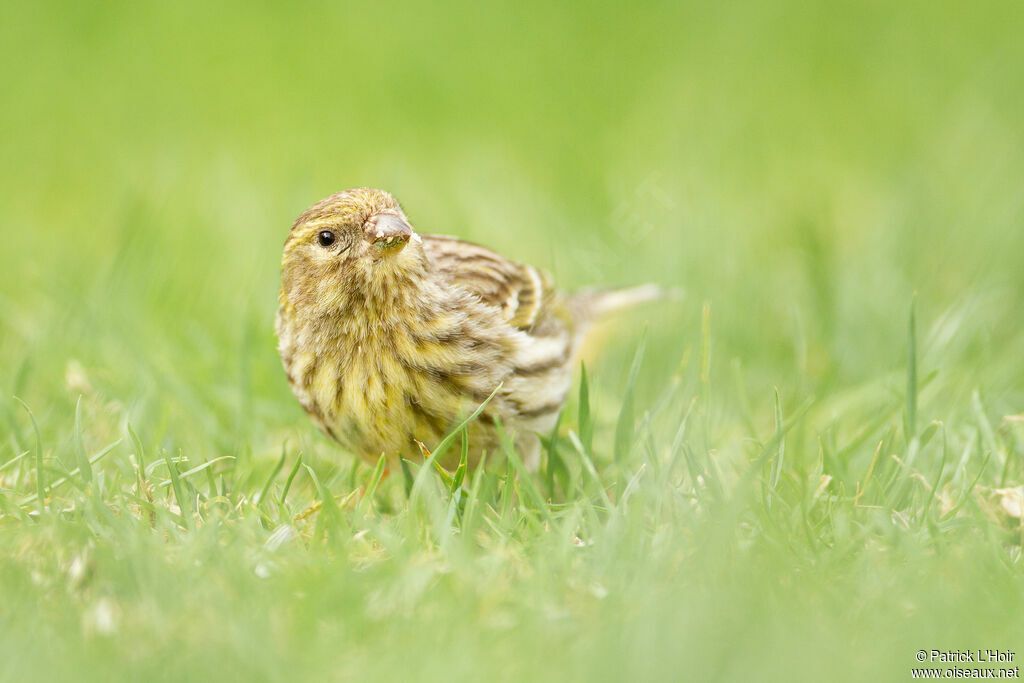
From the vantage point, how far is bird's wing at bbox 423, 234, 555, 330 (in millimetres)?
4465

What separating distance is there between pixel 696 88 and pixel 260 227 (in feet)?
11.5

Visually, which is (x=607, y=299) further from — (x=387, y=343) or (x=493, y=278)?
(x=387, y=343)

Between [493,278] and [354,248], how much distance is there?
2.27ft

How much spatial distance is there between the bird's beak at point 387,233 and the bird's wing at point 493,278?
353 millimetres

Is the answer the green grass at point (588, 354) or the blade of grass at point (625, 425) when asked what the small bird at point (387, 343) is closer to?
the green grass at point (588, 354)

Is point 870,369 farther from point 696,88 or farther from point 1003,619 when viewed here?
point 696,88

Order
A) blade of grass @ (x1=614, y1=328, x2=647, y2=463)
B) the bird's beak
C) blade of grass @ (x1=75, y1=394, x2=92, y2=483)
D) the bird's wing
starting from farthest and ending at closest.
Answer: the bird's wing → blade of grass @ (x1=614, y1=328, x2=647, y2=463) → the bird's beak → blade of grass @ (x1=75, y1=394, x2=92, y2=483)

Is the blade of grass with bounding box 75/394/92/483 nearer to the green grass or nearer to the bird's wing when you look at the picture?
the green grass

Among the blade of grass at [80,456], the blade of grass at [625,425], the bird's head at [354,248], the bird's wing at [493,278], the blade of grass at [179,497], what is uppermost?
the bird's head at [354,248]

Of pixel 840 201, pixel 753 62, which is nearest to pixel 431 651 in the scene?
pixel 840 201

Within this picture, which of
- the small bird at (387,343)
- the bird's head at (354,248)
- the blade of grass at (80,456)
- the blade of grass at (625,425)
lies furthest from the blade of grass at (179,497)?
the blade of grass at (625,425)

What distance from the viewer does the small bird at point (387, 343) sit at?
402 cm

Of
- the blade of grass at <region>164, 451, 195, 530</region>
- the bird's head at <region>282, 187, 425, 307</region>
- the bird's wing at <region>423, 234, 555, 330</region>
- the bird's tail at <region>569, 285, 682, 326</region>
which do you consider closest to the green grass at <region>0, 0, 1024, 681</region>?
the blade of grass at <region>164, 451, 195, 530</region>

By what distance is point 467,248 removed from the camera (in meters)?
4.80
